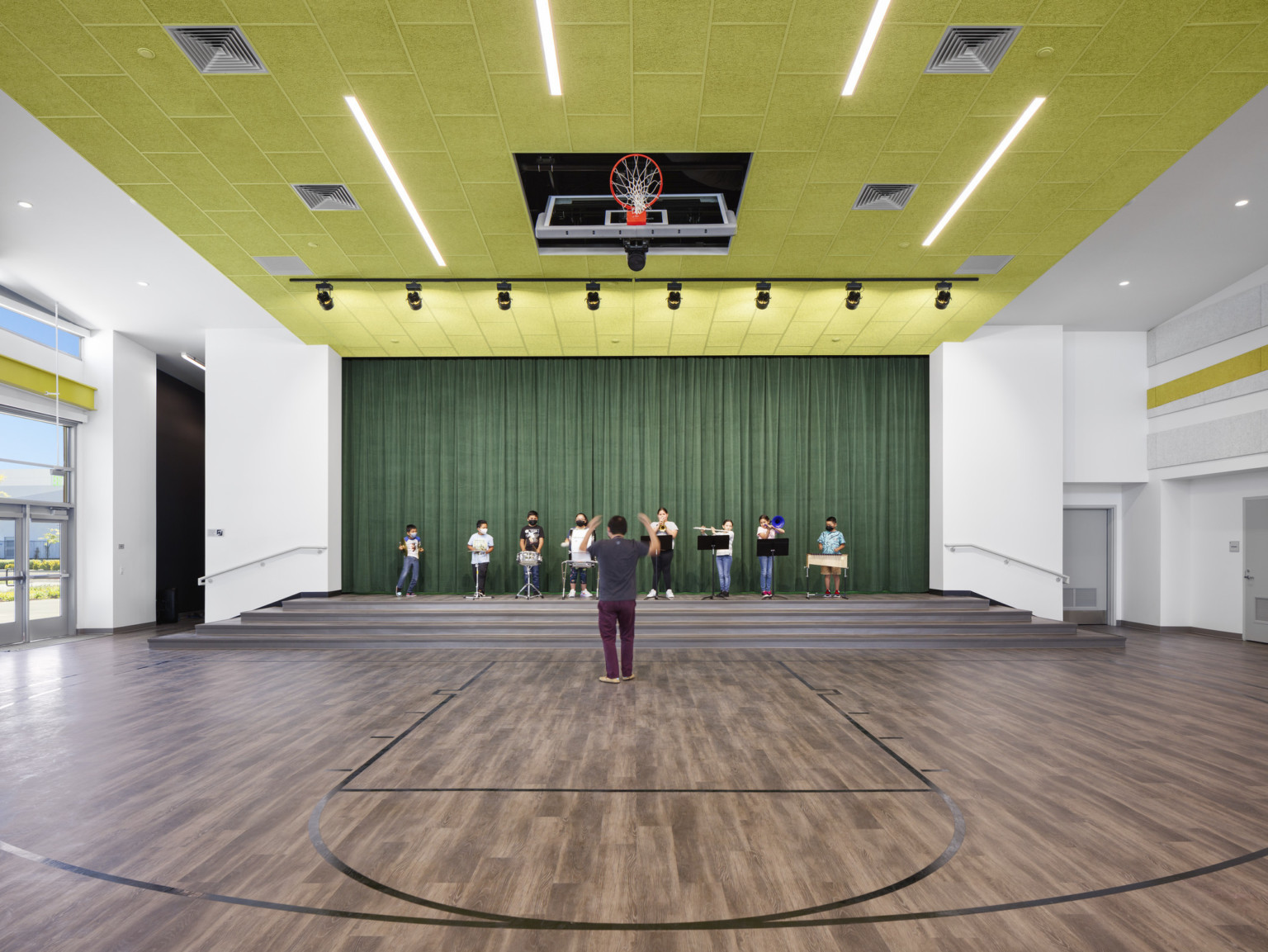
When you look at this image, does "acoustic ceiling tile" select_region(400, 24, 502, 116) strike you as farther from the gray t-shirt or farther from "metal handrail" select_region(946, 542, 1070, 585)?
"metal handrail" select_region(946, 542, 1070, 585)

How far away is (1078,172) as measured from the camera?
6727 millimetres

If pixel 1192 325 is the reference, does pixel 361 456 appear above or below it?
below

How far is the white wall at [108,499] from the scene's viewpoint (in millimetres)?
11352

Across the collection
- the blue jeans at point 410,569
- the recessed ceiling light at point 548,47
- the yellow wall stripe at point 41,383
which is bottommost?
the blue jeans at point 410,569

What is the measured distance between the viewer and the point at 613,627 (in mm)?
6668

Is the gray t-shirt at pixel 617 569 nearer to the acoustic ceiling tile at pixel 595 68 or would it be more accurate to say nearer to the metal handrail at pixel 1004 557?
the acoustic ceiling tile at pixel 595 68

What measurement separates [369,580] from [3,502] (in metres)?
5.07

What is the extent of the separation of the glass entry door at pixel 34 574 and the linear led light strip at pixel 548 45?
32.9ft

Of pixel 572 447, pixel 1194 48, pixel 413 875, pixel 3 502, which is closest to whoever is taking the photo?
pixel 413 875

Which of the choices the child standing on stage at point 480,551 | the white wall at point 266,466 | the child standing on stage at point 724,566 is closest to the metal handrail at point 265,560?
the white wall at point 266,466

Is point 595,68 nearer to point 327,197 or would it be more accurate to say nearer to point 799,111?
point 799,111

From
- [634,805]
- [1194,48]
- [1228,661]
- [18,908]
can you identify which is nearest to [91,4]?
[18,908]

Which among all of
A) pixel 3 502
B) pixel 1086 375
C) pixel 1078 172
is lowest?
pixel 3 502

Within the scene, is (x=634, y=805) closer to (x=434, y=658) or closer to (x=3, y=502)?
(x=434, y=658)
